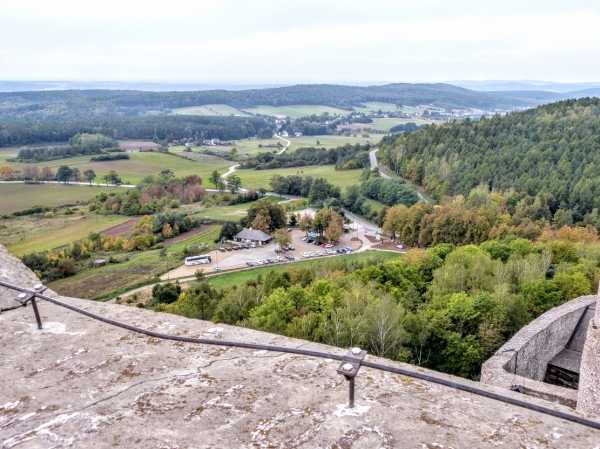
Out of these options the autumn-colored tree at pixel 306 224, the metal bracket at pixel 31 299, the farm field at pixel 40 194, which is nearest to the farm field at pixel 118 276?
the autumn-colored tree at pixel 306 224

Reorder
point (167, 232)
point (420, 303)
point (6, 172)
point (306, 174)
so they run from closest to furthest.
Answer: point (420, 303), point (167, 232), point (6, 172), point (306, 174)

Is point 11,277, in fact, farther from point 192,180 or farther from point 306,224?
point 192,180

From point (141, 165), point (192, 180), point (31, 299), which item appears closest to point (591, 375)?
point (31, 299)

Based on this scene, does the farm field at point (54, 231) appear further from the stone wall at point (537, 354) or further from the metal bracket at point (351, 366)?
the metal bracket at point (351, 366)

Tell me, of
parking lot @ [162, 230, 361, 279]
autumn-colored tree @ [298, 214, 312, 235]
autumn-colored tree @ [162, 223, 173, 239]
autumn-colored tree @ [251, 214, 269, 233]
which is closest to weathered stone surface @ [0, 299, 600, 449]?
parking lot @ [162, 230, 361, 279]

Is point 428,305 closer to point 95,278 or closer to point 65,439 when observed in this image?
point 65,439

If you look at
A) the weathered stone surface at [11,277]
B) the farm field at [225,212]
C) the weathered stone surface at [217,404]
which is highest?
the weathered stone surface at [11,277]
